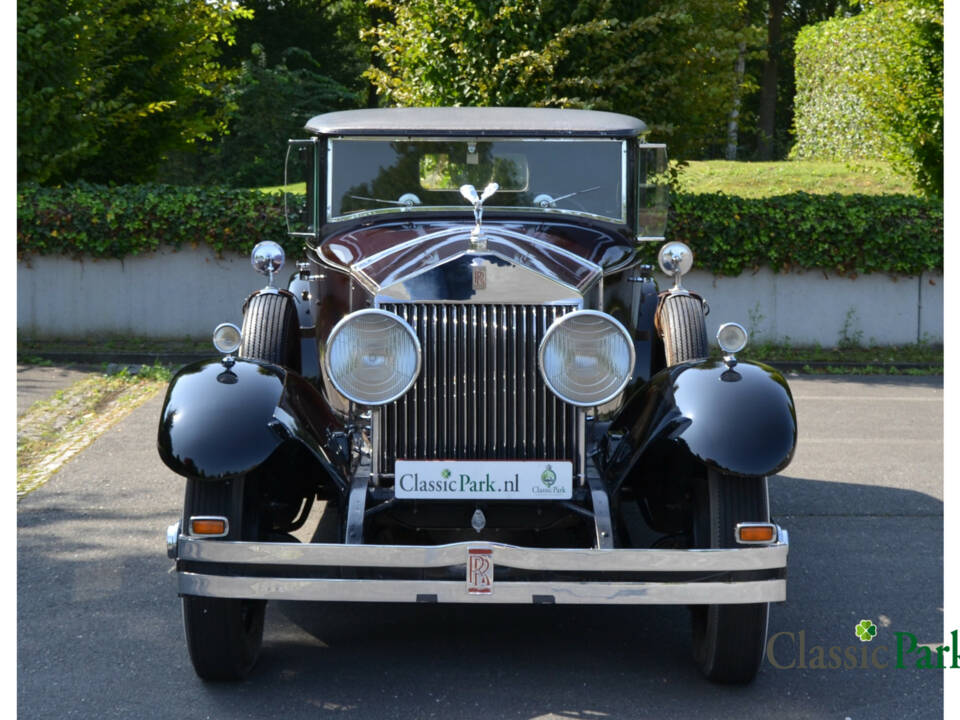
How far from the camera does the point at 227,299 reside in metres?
11.7

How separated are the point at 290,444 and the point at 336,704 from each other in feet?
2.98

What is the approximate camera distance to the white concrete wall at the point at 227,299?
1151cm

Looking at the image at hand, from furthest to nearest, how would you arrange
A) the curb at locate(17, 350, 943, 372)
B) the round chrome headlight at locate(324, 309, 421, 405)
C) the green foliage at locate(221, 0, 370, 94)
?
the green foliage at locate(221, 0, 370, 94) < the curb at locate(17, 350, 943, 372) < the round chrome headlight at locate(324, 309, 421, 405)

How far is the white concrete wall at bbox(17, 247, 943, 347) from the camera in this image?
1151 cm

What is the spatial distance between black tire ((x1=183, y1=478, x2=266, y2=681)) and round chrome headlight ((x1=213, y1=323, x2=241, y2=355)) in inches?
24.6

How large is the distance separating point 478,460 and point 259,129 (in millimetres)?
21675

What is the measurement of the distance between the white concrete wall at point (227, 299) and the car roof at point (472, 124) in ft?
21.2

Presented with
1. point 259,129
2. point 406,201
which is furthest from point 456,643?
point 259,129

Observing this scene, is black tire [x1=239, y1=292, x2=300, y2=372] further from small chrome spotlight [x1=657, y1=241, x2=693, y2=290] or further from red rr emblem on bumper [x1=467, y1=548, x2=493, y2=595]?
red rr emblem on bumper [x1=467, y1=548, x2=493, y2=595]

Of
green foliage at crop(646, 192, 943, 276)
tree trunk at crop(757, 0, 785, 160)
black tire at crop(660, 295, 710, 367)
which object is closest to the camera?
black tire at crop(660, 295, 710, 367)

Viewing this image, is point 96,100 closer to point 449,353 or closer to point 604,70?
point 604,70

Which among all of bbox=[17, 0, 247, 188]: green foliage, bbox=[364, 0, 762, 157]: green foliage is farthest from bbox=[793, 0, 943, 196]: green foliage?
bbox=[17, 0, 247, 188]: green foliage

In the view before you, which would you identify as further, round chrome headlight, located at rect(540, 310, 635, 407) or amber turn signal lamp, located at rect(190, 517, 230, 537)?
round chrome headlight, located at rect(540, 310, 635, 407)

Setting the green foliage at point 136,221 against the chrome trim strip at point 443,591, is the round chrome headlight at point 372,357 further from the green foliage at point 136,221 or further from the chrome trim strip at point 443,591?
the green foliage at point 136,221
